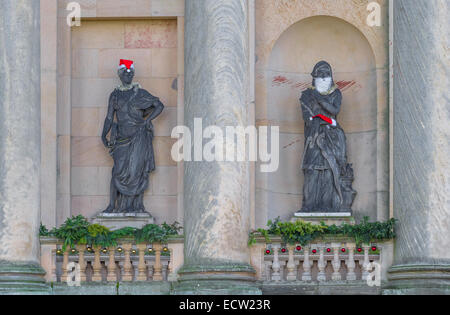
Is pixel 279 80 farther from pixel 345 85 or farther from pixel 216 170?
Answer: pixel 216 170

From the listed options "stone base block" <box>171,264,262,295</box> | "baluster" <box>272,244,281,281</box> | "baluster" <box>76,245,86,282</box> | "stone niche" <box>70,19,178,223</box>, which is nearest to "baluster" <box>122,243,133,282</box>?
"baluster" <box>76,245,86,282</box>

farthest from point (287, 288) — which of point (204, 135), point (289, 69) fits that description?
point (289, 69)

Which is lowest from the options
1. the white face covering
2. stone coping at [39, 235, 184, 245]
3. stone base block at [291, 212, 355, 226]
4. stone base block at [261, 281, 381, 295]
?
stone base block at [261, 281, 381, 295]

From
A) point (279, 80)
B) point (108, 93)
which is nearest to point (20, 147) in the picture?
point (108, 93)

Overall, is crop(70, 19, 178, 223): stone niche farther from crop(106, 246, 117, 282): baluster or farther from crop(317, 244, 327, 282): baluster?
crop(317, 244, 327, 282): baluster

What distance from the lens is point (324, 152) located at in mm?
29969

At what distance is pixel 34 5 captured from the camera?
28.7 metres

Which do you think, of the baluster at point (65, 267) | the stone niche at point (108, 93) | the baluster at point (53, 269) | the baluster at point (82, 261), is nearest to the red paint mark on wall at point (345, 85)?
the stone niche at point (108, 93)

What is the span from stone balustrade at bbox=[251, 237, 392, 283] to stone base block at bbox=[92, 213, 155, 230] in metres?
2.86

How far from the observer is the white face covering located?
30.2 meters

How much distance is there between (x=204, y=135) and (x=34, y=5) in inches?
168

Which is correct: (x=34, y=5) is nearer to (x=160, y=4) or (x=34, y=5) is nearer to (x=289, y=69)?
(x=160, y=4)

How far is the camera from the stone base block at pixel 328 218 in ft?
97.1

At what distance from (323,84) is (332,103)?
1.51 ft
